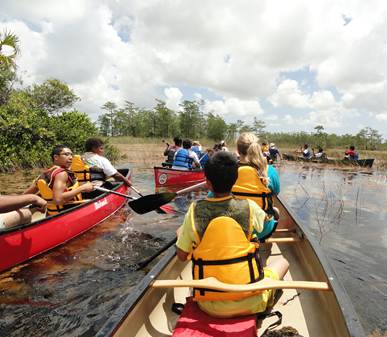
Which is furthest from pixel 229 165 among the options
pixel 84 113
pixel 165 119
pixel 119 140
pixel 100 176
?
pixel 165 119

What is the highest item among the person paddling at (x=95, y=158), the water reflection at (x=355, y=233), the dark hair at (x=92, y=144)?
the dark hair at (x=92, y=144)

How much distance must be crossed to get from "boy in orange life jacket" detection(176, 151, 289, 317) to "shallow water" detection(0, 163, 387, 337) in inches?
75.9

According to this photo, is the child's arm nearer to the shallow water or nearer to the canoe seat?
the canoe seat

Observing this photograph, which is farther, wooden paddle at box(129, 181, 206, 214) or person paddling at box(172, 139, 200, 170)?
person paddling at box(172, 139, 200, 170)

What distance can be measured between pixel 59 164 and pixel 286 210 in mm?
3777

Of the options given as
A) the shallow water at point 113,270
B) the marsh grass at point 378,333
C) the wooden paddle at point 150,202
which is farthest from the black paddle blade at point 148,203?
the marsh grass at point 378,333

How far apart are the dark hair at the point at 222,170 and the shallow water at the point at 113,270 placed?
2.39 meters

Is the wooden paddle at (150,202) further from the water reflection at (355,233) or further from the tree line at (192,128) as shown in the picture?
the tree line at (192,128)

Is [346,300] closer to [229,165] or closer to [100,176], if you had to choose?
[229,165]

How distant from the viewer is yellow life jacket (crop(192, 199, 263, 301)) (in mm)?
2344

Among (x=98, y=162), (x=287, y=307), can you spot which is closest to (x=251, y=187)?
(x=287, y=307)

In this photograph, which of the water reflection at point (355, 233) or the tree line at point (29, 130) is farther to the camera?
the tree line at point (29, 130)

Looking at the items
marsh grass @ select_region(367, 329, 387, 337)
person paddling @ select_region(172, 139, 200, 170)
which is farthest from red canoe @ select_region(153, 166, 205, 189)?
marsh grass @ select_region(367, 329, 387, 337)

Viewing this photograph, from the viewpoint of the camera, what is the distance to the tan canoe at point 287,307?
2.38 m
